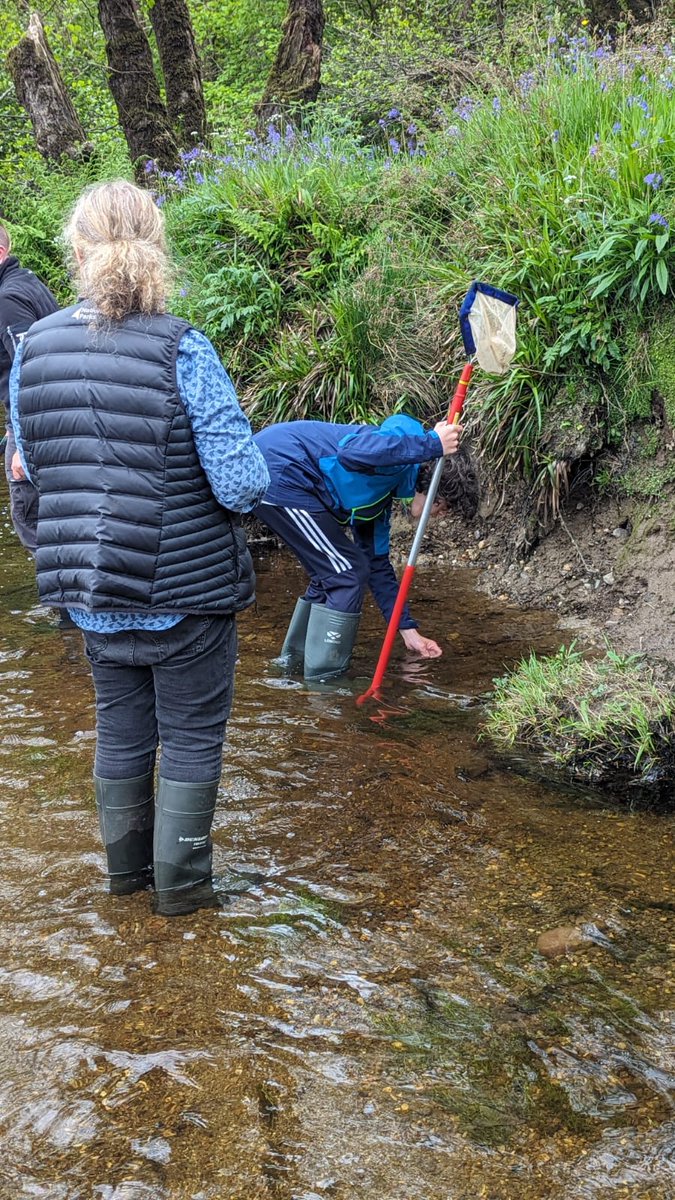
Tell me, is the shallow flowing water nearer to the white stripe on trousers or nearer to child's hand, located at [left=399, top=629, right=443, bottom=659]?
child's hand, located at [left=399, top=629, right=443, bottom=659]

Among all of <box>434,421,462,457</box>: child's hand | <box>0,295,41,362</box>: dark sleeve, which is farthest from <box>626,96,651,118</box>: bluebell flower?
<box>0,295,41,362</box>: dark sleeve

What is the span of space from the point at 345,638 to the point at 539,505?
5.42ft

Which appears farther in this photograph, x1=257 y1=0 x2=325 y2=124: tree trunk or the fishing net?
x1=257 y1=0 x2=325 y2=124: tree trunk

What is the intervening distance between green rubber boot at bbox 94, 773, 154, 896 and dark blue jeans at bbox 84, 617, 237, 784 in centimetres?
5

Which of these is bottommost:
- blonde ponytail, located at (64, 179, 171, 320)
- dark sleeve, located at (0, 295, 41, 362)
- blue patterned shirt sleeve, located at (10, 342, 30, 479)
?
dark sleeve, located at (0, 295, 41, 362)

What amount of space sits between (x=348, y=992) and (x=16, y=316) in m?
3.71

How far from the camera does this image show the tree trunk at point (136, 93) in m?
10.4

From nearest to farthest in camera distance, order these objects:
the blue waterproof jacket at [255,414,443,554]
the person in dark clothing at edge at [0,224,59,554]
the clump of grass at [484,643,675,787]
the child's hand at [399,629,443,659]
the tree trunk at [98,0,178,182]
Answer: the clump of grass at [484,643,675,787] → the person in dark clothing at edge at [0,224,59,554] → the blue waterproof jacket at [255,414,443,554] → the child's hand at [399,629,443,659] → the tree trunk at [98,0,178,182]

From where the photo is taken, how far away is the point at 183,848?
10.4 feet

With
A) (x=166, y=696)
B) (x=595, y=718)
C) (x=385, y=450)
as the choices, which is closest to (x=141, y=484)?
(x=166, y=696)

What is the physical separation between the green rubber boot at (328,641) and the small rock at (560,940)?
2.25 metres

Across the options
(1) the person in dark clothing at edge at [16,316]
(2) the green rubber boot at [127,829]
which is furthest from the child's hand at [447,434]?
(2) the green rubber boot at [127,829]

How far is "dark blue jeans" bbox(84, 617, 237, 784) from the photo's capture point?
292cm

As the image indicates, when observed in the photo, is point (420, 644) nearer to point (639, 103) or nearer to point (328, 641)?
point (328, 641)
